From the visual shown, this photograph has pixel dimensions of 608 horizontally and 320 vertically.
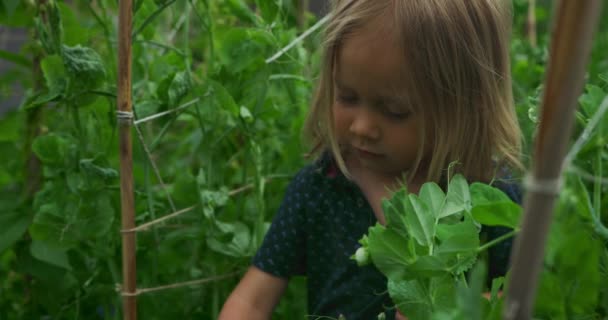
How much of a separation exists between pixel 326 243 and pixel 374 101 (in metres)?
0.26

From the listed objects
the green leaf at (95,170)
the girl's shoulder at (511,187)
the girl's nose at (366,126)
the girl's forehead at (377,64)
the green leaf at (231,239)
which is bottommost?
the green leaf at (231,239)

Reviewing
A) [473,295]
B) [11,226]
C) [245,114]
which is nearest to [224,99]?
[245,114]

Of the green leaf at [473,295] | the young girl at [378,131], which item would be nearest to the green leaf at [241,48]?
the young girl at [378,131]

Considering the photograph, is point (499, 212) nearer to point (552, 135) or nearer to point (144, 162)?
point (552, 135)

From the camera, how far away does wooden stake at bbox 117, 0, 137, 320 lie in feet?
3.22

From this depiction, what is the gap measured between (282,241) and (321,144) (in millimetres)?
146

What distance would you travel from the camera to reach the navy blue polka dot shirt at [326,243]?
1.12 metres

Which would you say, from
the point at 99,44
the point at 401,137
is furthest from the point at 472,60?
the point at 99,44

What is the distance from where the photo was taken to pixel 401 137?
A: 3.26 ft

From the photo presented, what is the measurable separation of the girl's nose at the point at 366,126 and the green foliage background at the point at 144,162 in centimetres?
19

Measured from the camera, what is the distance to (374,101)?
3.20 ft

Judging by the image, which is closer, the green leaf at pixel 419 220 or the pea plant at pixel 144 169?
the green leaf at pixel 419 220

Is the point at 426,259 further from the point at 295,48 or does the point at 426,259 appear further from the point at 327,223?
the point at 295,48

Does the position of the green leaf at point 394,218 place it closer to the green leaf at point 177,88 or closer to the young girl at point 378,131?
the young girl at point 378,131
